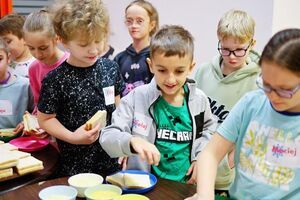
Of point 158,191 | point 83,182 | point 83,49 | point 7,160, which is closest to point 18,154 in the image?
point 7,160

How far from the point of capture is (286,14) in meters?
2.85

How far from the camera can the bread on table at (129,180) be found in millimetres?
1440

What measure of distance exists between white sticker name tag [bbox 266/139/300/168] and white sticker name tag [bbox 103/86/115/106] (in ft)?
3.00

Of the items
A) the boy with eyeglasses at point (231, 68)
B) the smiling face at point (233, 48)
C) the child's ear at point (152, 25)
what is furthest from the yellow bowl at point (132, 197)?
the child's ear at point (152, 25)

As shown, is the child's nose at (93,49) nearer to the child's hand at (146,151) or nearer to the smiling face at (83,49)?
the smiling face at (83,49)

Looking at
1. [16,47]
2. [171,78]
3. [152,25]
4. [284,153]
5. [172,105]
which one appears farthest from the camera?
[152,25]

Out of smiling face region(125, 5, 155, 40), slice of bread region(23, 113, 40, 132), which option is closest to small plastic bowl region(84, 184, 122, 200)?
slice of bread region(23, 113, 40, 132)

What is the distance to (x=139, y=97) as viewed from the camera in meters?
1.69

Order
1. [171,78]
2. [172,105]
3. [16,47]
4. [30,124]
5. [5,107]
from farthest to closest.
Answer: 1. [16,47]
2. [5,107]
3. [30,124]
4. [172,105]
5. [171,78]

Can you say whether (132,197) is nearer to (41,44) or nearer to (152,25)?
(41,44)

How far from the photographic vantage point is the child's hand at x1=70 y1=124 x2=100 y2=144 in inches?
69.2

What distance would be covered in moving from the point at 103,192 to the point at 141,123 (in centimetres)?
38

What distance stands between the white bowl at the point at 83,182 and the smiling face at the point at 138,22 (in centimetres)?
157

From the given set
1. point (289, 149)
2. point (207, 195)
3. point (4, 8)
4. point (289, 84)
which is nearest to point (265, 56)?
point (289, 84)
